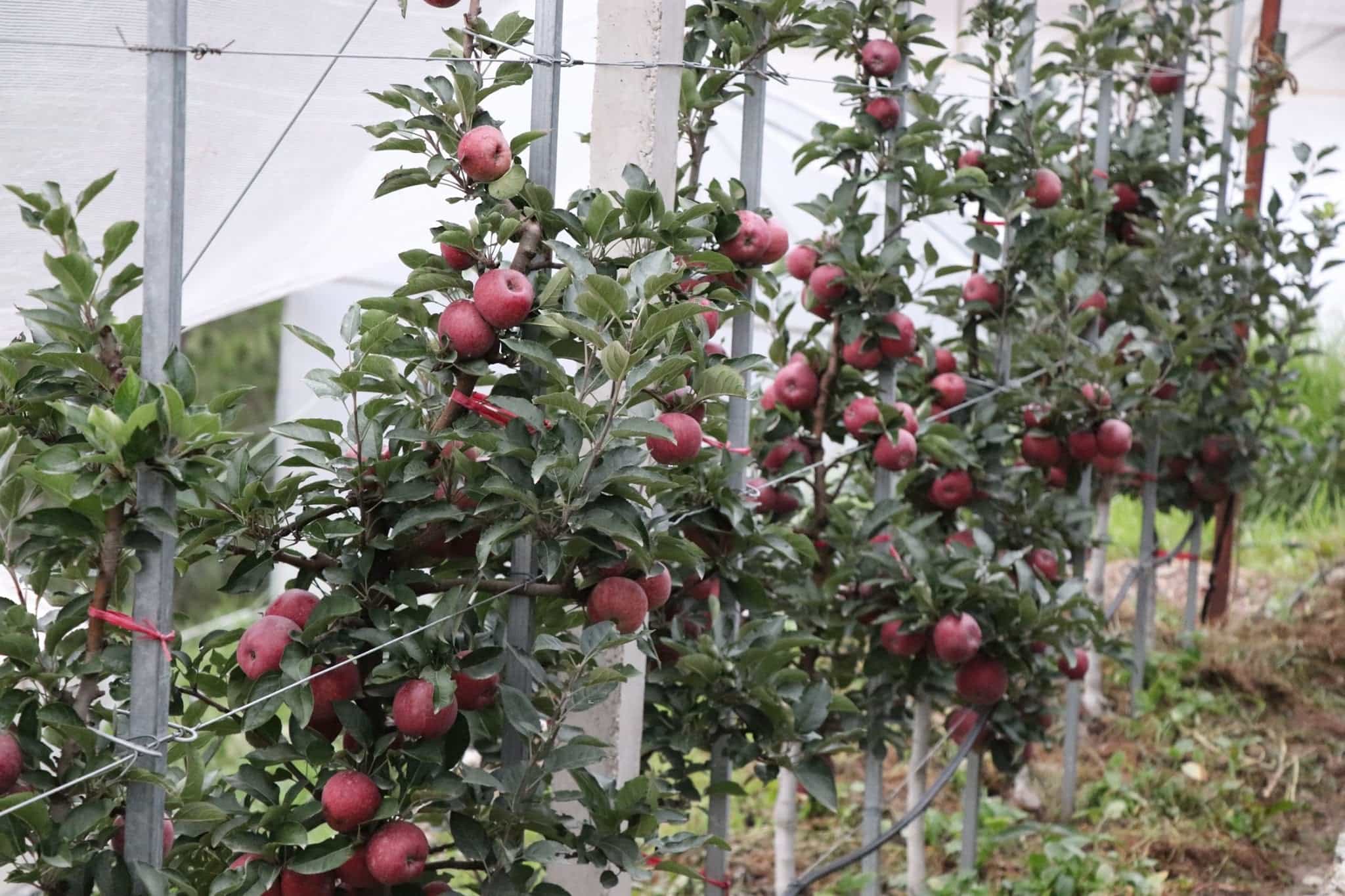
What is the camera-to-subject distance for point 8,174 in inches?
63.9

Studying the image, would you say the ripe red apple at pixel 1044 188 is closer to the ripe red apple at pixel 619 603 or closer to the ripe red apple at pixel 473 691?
the ripe red apple at pixel 619 603

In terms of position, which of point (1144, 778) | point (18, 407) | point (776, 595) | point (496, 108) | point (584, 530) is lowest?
point (1144, 778)

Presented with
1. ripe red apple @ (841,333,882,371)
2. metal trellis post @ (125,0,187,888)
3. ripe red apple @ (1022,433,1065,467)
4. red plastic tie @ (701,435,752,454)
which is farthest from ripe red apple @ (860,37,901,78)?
metal trellis post @ (125,0,187,888)

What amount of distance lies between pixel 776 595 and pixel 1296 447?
230cm

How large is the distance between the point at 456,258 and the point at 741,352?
1.91ft

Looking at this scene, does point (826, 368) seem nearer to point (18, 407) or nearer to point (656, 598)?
point (656, 598)

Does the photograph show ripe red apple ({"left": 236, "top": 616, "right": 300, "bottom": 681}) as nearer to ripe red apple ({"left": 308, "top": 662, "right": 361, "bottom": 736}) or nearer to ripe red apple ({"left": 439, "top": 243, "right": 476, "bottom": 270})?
ripe red apple ({"left": 308, "top": 662, "right": 361, "bottom": 736})

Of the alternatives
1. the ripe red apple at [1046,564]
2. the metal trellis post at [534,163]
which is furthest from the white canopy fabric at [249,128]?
the ripe red apple at [1046,564]

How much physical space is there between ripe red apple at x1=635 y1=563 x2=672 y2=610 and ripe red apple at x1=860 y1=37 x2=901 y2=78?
1.04 m

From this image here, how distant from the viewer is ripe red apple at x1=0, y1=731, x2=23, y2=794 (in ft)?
3.76

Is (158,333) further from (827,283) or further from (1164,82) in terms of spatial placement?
(1164,82)

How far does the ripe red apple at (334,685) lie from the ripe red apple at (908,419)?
1.05 metres

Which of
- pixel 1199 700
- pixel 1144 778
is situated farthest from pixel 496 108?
pixel 1199 700

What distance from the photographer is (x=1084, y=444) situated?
2.59 m
